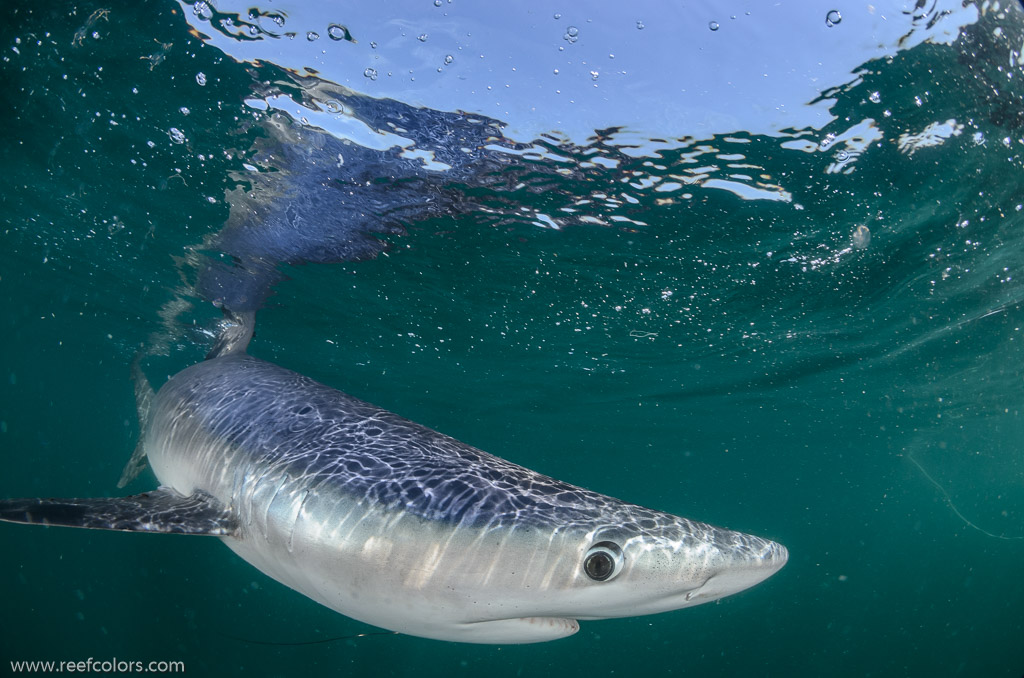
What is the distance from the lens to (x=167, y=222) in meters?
10.5

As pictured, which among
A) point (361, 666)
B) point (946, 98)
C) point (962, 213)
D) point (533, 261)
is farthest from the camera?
point (361, 666)

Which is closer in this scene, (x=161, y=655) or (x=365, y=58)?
(x=365, y=58)

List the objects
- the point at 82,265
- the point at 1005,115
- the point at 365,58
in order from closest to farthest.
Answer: the point at 365,58 < the point at 1005,115 < the point at 82,265

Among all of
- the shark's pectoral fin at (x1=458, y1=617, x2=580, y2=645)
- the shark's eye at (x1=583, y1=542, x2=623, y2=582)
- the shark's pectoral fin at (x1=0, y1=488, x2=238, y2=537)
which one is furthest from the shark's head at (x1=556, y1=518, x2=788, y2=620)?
the shark's pectoral fin at (x1=0, y1=488, x2=238, y2=537)

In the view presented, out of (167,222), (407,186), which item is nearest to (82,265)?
(167,222)

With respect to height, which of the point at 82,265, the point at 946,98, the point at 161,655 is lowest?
the point at 161,655

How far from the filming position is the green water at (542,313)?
6.98 meters

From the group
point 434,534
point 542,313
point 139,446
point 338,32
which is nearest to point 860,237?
point 542,313

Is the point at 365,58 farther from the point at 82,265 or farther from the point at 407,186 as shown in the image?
the point at 82,265

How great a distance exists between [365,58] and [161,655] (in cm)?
2319

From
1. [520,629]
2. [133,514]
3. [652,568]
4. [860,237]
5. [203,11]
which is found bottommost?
[133,514]

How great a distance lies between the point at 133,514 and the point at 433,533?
80.5 inches

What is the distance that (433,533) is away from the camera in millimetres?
2625

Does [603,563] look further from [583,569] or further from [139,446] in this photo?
[139,446]
